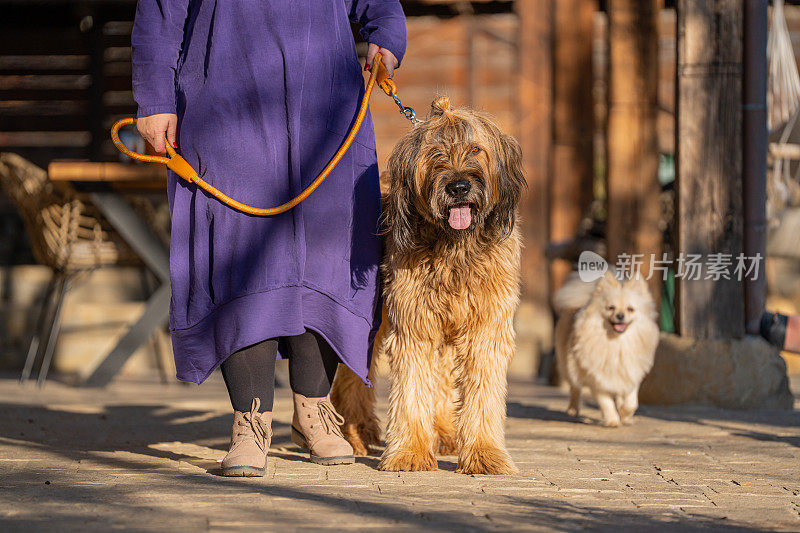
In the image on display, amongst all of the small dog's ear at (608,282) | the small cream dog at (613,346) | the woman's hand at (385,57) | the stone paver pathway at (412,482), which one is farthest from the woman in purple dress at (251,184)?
the small dog's ear at (608,282)

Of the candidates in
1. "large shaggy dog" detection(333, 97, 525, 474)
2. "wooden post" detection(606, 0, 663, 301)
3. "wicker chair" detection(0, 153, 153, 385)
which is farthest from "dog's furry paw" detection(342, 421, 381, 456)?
"wicker chair" detection(0, 153, 153, 385)

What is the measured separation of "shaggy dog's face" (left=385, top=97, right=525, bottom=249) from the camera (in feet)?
11.7

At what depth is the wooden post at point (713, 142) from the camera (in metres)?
5.81

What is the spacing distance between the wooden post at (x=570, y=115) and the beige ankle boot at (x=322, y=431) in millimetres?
5519

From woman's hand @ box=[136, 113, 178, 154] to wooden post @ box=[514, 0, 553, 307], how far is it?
5763 millimetres

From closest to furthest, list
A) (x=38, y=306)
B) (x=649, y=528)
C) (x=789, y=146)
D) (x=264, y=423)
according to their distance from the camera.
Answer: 1. (x=649, y=528)
2. (x=264, y=423)
3. (x=789, y=146)
4. (x=38, y=306)

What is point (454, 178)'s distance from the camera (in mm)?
3551

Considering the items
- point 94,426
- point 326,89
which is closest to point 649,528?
point 326,89

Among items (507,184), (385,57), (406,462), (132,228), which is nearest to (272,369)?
(406,462)

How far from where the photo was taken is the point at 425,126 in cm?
365

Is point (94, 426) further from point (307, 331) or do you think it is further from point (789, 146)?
point (789, 146)

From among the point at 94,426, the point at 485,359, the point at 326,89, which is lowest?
the point at 94,426

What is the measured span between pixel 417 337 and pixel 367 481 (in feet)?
1.77

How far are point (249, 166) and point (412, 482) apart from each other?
1193 millimetres
